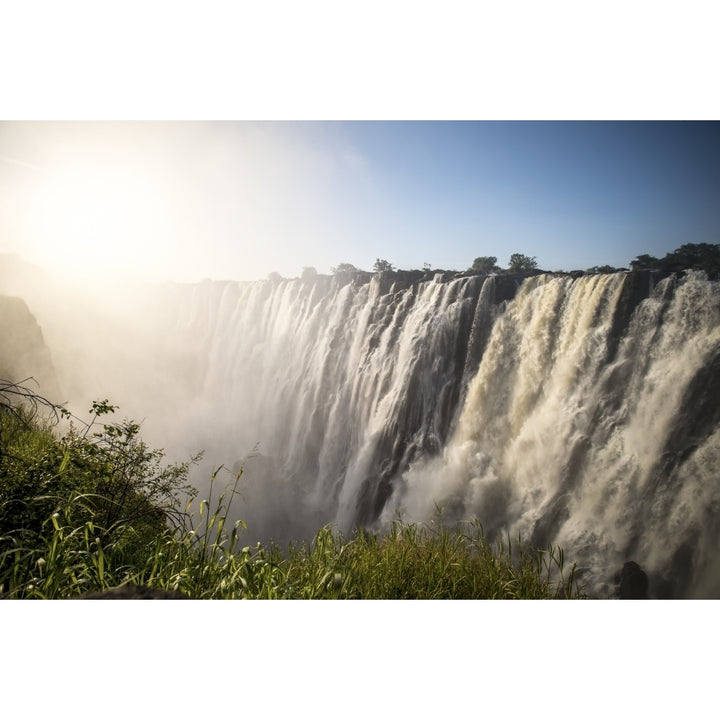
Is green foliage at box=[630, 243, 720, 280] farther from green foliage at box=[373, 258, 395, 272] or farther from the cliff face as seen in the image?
the cliff face

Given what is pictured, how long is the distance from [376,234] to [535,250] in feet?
3.62

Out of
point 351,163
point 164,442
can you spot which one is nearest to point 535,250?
point 351,163

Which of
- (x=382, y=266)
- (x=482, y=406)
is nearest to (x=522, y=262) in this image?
(x=382, y=266)

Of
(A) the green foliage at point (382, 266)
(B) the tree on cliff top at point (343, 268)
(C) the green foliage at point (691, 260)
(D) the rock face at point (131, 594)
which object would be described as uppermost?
(C) the green foliage at point (691, 260)

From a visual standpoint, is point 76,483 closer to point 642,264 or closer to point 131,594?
point 131,594

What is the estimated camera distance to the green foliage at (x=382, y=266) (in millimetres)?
3211

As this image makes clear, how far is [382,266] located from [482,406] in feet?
4.30

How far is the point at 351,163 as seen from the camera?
308cm

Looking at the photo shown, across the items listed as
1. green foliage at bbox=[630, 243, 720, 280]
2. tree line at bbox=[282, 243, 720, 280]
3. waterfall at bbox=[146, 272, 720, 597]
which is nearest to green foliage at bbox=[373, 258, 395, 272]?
tree line at bbox=[282, 243, 720, 280]

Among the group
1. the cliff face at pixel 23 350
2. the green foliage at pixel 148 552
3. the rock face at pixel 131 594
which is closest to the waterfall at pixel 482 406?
the green foliage at pixel 148 552

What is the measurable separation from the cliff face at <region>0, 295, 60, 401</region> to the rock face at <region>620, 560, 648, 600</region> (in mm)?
3686

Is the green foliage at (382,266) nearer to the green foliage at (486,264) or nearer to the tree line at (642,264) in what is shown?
the tree line at (642,264)

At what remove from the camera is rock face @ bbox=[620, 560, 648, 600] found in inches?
103

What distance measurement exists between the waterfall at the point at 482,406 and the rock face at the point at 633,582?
5 centimetres
